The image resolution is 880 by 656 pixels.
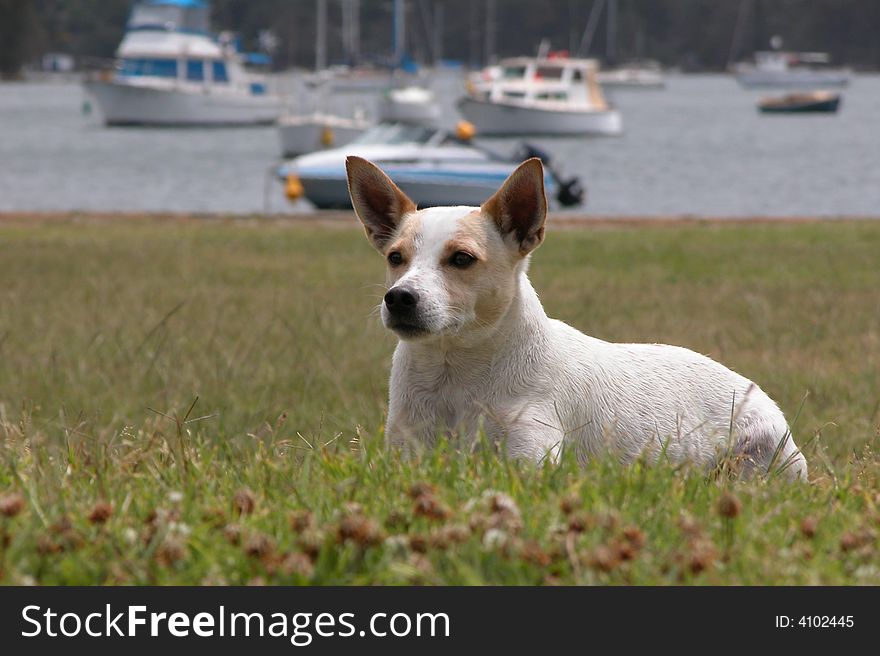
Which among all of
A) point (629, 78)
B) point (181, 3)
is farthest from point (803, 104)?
point (629, 78)

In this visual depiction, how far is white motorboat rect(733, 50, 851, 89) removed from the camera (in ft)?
545

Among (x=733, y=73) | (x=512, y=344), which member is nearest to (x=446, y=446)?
(x=512, y=344)

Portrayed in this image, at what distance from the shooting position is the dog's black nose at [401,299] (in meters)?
5.00

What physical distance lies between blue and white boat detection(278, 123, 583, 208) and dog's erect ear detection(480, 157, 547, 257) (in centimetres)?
2645

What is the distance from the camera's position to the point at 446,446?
4711mm

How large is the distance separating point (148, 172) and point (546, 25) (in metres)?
120

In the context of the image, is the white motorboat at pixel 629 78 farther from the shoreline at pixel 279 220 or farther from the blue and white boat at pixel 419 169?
the shoreline at pixel 279 220

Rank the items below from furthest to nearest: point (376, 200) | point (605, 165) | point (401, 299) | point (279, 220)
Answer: point (605, 165) → point (279, 220) → point (376, 200) → point (401, 299)

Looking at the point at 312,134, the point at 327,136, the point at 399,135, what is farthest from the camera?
the point at 312,134

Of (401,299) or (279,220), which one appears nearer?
(401,299)

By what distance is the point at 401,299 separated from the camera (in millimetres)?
5000

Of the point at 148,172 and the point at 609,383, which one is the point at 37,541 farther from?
the point at 148,172

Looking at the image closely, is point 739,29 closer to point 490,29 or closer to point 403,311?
point 490,29

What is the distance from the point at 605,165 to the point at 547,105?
19.3 metres
